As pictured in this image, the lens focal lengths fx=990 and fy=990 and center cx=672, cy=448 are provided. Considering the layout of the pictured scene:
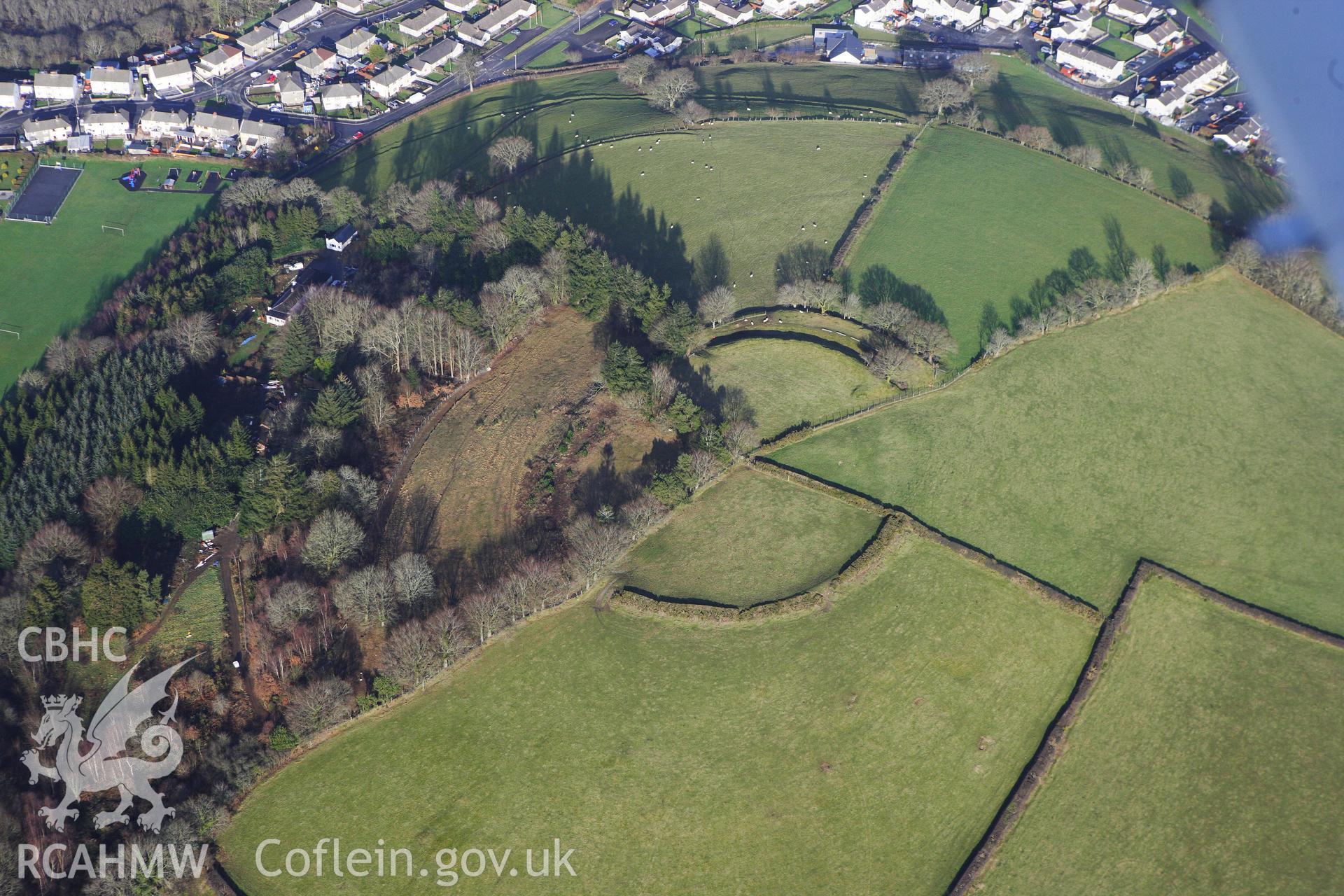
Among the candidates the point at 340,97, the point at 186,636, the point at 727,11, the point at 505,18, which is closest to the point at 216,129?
the point at 340,97

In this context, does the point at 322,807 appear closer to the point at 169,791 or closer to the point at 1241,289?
the point at 169,791

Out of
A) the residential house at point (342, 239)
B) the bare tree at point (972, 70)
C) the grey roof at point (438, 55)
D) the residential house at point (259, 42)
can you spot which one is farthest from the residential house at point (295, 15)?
the bare tree at point (972, 70)

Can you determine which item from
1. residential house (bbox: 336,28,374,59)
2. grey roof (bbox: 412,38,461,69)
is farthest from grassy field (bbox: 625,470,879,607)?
residential house (bbox: 336,28,374,59)

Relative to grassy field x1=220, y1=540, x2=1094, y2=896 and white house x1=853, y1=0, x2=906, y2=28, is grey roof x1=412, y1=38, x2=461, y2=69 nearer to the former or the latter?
white house x1=853, y1=0, x2=906, y2=28

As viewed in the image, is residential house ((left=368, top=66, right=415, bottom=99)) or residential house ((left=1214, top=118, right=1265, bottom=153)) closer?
residential house ((left=1214, top=118, right=1265, bottom=153))

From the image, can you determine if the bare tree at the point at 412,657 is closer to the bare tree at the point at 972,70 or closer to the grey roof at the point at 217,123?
the grey roof at the point at 217,123

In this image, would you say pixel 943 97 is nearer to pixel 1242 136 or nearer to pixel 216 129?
pixel 1242 136
